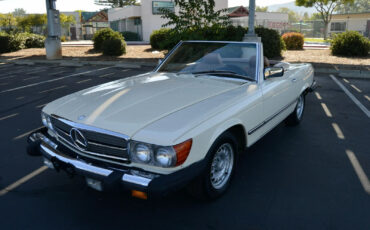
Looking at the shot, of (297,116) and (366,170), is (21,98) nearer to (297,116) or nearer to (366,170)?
(297,116)

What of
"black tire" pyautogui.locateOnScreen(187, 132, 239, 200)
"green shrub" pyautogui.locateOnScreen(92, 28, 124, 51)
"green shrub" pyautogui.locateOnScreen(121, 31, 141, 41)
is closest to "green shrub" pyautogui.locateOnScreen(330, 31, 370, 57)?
"green shrub" pyautogui.locateOnScreen(92, 28, 124, 51)

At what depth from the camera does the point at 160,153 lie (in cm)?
261

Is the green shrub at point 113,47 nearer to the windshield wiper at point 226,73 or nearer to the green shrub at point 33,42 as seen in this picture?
the green shrub at point 33,42

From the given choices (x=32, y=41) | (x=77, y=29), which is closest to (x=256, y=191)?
(x=32, y=41)

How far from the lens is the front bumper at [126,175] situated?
255 centimetres

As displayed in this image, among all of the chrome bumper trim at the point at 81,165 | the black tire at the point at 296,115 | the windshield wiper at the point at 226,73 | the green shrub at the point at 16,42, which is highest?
the green shrub at the point at 16,42

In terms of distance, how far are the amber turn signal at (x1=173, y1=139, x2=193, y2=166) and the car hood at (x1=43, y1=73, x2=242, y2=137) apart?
0.36m

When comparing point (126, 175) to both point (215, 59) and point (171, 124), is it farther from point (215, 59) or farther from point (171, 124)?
point (215, 59)

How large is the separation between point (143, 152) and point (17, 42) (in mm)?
25201

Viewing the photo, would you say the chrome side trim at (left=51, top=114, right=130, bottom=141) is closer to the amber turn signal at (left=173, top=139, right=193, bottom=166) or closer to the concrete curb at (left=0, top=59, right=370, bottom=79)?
the amber turn signal at (left=173, top=139, right=193, bottom=166)

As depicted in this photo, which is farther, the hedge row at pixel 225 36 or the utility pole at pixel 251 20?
the utility pole at pixel 251 20

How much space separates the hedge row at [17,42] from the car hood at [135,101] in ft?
74.1

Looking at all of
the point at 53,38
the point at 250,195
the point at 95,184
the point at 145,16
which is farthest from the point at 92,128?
the point at 145,16

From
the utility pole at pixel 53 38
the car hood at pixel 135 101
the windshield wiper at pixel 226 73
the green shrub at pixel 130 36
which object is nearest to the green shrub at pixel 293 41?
the utility pole at pixel 53 38
